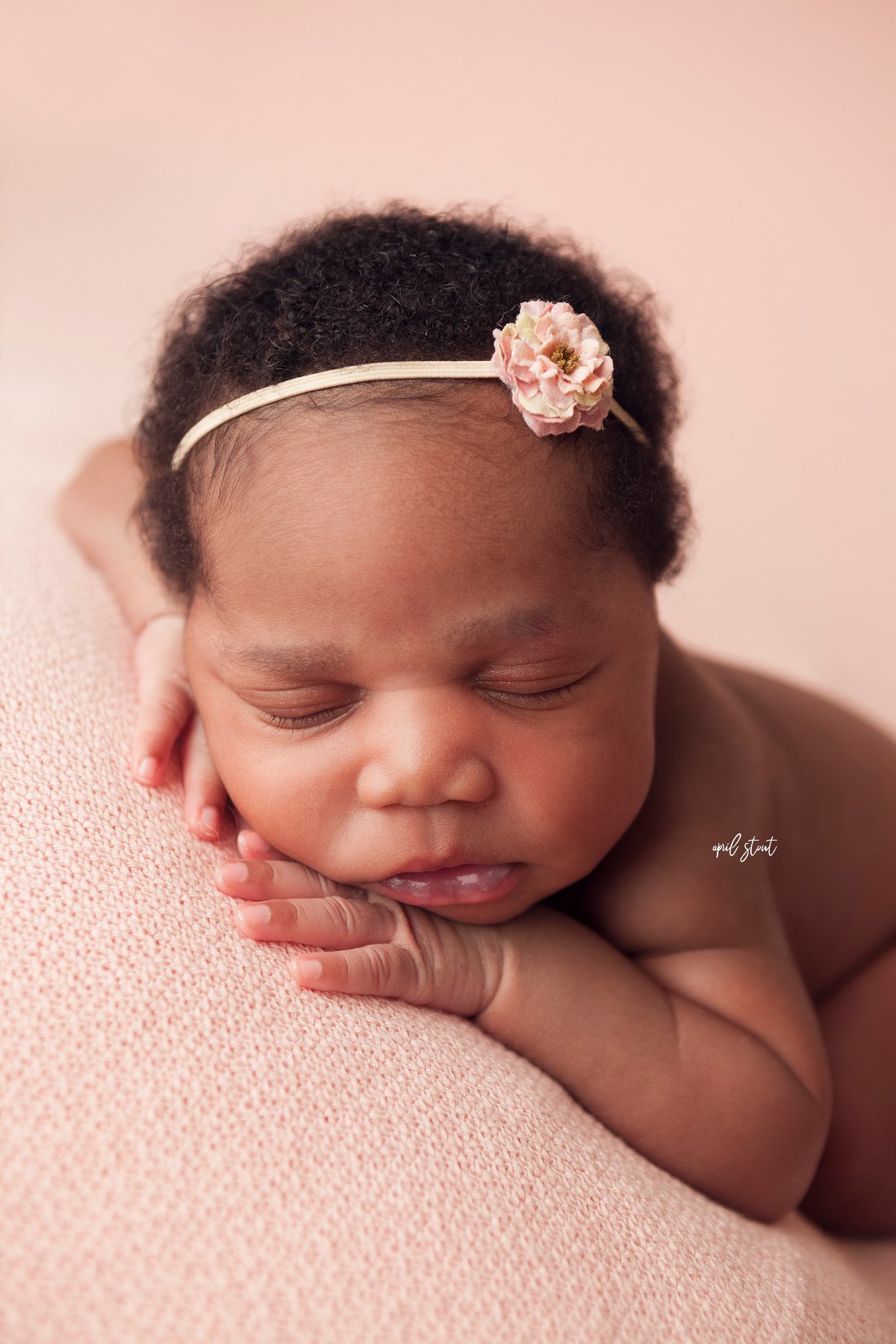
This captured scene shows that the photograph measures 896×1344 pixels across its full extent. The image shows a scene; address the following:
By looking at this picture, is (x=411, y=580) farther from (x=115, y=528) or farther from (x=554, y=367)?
(x=115, y=528)

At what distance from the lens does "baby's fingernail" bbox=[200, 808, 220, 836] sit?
3.58ft

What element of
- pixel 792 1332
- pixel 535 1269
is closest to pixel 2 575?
pixel 535 1269

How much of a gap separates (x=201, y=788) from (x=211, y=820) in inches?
1.7

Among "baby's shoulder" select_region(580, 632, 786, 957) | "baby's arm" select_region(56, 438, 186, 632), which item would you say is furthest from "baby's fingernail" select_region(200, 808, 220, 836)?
"baby's shoulder" select_region(580, 632, 786, 957)

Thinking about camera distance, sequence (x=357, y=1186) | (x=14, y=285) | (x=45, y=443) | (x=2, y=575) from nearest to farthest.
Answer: (x=357, y=1186)
(x=2, y=575)
(x=45, y=443)
(x=14, y=285)

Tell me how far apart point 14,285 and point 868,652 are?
1.97 m

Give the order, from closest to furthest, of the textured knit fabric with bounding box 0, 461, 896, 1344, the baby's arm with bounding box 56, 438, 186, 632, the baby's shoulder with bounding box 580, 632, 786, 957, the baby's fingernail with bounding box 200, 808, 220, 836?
the textured knit fabric with bounding box 0, 461, 896, 1344
the baby's fingernail with bounding box 200, 808, 220, 836
the baby's shoulder with bounding box 580, 632, 786, 957
the baby's arm with bounding box 56, 438, 186, 632

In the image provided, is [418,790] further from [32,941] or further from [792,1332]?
[792,1332]

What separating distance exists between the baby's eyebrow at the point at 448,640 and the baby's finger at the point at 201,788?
14cm

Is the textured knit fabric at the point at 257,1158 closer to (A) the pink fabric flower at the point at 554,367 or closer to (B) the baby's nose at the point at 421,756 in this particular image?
(B) the baby's nose at the point at 421,756

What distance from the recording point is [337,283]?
43.4 inches

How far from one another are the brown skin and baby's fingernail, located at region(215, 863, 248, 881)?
0.01 meters

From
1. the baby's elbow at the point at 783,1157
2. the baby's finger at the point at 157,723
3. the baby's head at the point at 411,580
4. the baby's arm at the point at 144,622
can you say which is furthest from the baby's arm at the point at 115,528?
the baby's elbow at the point at 783,1157

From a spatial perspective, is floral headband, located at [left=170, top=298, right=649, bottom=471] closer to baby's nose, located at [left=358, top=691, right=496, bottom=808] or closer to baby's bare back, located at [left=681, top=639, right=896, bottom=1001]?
baby's nose, located at [left=358, top=691, right=496, bottom=808]
